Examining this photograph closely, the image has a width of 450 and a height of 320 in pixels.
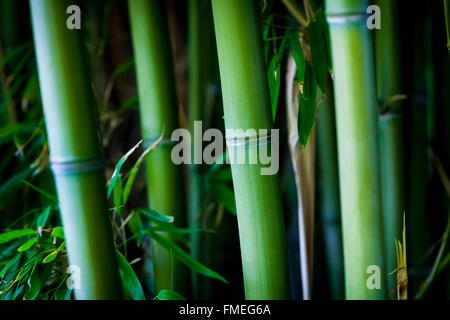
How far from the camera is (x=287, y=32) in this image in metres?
0.61

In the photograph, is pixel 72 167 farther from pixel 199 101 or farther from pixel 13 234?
pixel 199 101

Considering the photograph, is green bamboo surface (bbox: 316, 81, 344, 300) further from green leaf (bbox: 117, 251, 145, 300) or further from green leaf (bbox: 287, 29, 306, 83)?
green leaf (bbox: 117, 251, 145, 300)

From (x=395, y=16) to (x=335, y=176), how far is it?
0.25m

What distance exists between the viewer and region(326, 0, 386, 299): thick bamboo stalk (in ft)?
1.58

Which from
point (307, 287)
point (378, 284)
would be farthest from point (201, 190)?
point (378, 284)

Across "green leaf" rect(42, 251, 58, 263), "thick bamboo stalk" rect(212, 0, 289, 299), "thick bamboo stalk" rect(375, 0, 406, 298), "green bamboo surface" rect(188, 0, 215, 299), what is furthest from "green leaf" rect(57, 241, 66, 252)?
"thick bamboo stalk" rect(375, 0, 406, 298)

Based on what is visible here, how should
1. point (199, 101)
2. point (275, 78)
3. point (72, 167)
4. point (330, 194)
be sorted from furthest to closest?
point (199, 101) < point (330, 194) < point (275, 78) < point (72, 167)

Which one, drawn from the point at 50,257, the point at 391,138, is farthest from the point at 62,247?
the point at 391,138

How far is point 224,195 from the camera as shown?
807 millimetres

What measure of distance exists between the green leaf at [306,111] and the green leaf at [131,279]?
0.27m

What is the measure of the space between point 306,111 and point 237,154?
0.12 meters

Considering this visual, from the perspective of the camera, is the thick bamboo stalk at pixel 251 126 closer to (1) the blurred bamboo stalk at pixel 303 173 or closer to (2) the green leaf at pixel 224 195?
(1) the blurred bamboo stalk at pixel 303 173

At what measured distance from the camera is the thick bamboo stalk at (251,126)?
487mm
